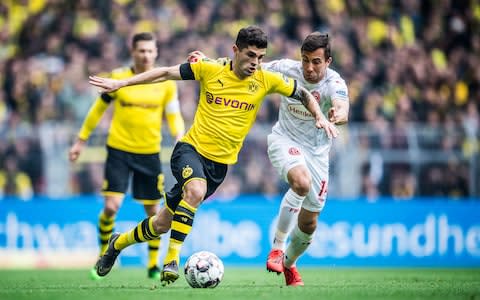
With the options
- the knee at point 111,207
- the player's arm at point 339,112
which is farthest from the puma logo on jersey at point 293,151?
the knee at point 111,207

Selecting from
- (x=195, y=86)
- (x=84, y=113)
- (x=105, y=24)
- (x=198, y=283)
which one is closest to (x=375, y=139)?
(x=195, y=86)

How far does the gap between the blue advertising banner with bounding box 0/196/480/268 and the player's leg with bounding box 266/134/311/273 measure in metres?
6.24

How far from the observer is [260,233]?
16359 mm

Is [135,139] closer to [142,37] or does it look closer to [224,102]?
[142,37]

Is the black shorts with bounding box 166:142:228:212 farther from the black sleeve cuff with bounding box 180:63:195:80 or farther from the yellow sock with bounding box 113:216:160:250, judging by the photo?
the black sleeve cuff with bounding box 180:63:195:80

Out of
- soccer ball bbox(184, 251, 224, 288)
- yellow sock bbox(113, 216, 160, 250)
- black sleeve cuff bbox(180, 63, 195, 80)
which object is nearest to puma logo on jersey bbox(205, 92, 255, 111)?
black sleeve cuff bbox(180, 63, 195, 80)

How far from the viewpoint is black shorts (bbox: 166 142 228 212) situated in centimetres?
887

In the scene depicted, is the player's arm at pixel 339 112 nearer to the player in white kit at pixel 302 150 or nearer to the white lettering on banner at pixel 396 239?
the player in white kit at pixel 302 150

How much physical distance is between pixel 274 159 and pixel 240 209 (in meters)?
6.51

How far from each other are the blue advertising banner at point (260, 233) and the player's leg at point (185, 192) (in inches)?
270

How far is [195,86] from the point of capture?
18422 mm

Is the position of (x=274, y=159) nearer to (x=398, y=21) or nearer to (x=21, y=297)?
(x=21, y=297)

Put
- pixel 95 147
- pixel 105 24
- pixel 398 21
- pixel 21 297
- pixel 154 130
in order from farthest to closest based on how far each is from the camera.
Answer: pixel 398 21 < pixel 105 24 < pixel 95 147 < pixel 154 130 < pixel 21 297

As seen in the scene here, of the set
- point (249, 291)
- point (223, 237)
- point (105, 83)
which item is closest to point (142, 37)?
point (105, 83)
